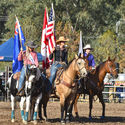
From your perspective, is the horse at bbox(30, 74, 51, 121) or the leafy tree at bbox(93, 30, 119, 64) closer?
the horse at bbox(30, 74, 51, 121)

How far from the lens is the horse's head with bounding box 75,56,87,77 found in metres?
14.0

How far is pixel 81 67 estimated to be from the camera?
1409 centimetres

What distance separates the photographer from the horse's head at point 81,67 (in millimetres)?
13992

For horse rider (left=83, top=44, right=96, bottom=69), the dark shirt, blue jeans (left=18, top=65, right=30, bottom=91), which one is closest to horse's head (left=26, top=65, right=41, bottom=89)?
blue jeans (left=18, top=65, right=30, bottom=91)

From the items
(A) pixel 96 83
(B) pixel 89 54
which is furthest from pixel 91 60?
(A) pixel 96 83

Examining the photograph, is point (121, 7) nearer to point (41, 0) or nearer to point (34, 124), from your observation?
point (41, 0)

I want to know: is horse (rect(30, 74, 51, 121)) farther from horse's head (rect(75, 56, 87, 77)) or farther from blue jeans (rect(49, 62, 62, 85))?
horse's head (rect(75, 56, 87, 77))

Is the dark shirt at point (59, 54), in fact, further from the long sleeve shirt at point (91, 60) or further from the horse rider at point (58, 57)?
the long sleeve shirt at point (91, 60)

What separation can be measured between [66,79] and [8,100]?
1325 centimetres

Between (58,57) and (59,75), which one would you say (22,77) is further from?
(58,57)

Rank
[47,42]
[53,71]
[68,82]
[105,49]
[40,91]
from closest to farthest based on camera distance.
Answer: [40,91]
[68,82]
[53,71]
[47,42]
[105,49]

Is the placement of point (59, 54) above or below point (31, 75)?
above

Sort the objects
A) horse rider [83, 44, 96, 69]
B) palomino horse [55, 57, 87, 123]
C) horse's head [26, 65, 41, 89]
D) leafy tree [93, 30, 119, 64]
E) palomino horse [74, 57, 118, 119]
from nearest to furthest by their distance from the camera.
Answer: horse's head [26, 65, 41, 89] → palomino horse [55, 57, 87, 123] → palomino horse [74, 57, 118, 119] → horse rider [83, 44, 96, 69] → leafy tree [93, 30, 119, 64]

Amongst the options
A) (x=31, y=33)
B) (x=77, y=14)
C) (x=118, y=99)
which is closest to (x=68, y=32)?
(x=31, y=33)
